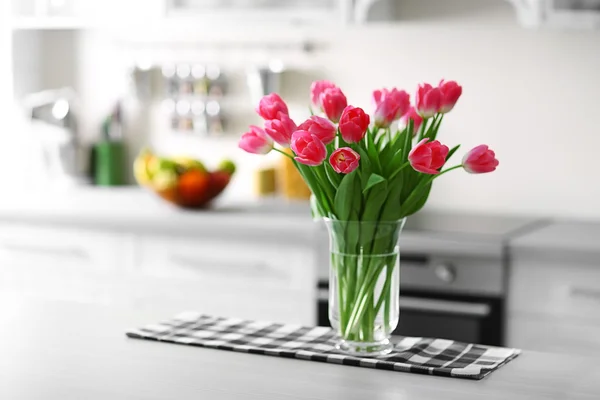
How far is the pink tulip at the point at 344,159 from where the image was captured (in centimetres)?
146

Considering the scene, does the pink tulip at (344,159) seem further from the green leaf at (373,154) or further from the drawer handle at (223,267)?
the drawer handle at (223,267)

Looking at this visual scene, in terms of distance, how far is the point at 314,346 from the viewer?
165cm

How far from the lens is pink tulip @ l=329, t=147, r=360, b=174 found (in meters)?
1.46

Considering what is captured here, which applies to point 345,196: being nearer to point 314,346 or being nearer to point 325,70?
point 314,346

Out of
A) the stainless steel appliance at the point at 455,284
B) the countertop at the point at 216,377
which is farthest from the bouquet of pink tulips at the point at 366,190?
the stainless steel appliance at the point at 455,284

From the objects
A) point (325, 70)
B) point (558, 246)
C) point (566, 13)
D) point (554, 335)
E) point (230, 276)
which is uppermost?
point (566, 13)

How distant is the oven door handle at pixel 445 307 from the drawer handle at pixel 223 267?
1.41 feet

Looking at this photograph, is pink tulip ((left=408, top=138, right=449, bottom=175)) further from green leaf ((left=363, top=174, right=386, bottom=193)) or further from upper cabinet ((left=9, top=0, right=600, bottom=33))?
upper cabinet ((left=9, top=0, right=600, bottom=33))

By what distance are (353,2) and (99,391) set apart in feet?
6.51

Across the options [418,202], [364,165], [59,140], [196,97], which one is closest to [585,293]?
[418,202]

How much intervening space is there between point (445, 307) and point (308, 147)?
4.55 feet

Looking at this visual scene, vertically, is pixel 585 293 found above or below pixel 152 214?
below

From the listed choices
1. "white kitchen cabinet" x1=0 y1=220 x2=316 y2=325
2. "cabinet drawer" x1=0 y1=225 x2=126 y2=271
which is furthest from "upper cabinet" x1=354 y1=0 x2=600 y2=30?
"cabinet drawer" x1=0 y1=225 x2=126 y2=271

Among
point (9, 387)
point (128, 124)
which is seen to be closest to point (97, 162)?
point (128, 124)
